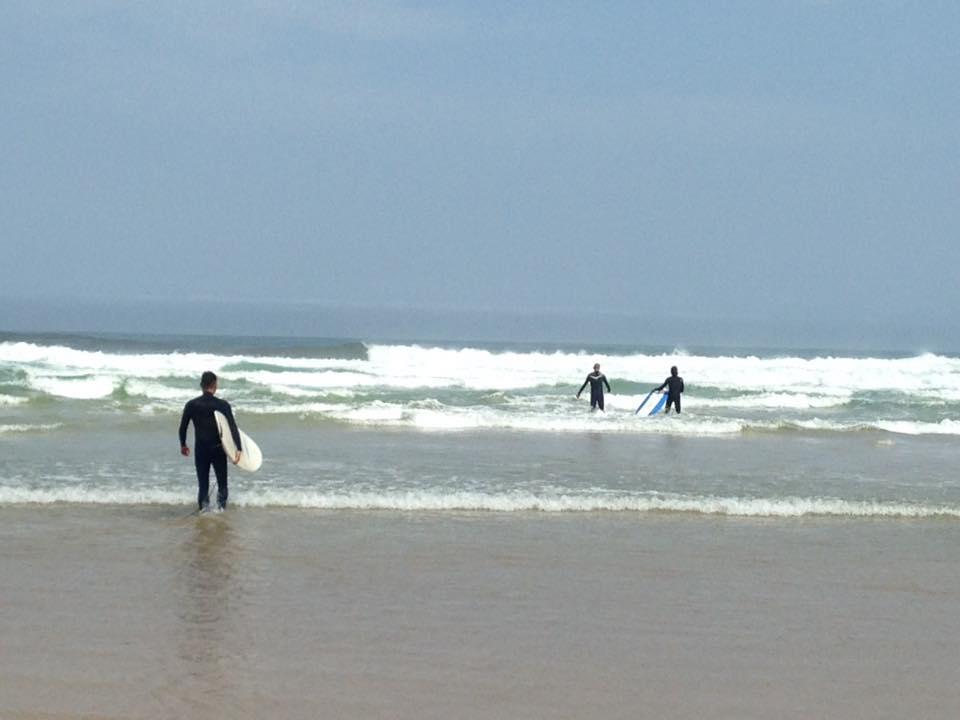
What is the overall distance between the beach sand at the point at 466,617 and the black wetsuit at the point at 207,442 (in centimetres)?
36

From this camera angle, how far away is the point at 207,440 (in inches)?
394

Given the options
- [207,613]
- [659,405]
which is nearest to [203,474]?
[207,613]

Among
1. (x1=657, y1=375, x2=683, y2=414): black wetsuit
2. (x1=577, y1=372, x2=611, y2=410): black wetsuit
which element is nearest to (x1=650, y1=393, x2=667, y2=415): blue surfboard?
(x1=657, y1=375, x2=683, y2=414): black wetsuit

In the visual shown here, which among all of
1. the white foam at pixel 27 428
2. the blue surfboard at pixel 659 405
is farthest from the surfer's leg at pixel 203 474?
the blue surfboard at pixel 659 405

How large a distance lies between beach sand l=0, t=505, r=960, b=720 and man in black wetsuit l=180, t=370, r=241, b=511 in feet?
1.18

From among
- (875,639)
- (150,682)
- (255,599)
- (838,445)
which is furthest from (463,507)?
(838,445)

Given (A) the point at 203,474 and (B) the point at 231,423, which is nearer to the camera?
(A) the point at 203,474

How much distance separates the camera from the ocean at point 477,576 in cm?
546

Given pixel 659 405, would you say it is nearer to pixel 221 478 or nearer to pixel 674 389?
pixel 674 389

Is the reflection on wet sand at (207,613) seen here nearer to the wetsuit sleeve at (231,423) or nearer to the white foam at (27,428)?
the wetsuit sleeve at (231,423)

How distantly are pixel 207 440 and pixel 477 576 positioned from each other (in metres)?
3.36

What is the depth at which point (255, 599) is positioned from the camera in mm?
7016

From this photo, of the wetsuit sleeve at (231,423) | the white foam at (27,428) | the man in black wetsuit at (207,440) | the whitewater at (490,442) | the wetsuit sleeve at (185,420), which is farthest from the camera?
the white foam at (27,428)

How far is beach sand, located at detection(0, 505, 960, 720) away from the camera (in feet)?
17.5
